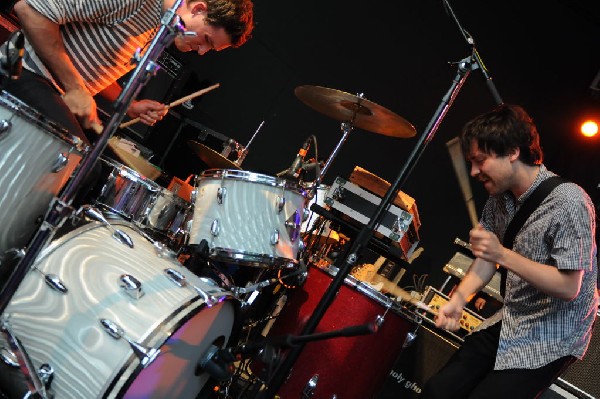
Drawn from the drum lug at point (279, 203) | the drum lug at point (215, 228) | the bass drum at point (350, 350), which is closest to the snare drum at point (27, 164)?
the drum lug at point (215, 228)

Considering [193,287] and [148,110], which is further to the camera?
[148,110]

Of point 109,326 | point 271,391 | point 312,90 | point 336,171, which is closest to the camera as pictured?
point 109,326

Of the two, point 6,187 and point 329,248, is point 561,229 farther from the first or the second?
point 329,248

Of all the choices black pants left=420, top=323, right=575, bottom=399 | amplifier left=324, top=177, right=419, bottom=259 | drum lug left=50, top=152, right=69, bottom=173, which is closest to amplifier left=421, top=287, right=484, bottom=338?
amplifier left=324, top=177, right=419, bottom=259

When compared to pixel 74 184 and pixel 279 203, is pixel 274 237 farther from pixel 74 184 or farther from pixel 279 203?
pixel 74 184

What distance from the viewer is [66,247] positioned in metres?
1.95

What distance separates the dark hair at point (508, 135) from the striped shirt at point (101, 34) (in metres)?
1.53

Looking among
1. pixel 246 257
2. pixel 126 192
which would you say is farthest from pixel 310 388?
pixel 126 192

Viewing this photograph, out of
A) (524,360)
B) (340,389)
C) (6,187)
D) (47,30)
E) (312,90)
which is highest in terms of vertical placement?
(312,90)

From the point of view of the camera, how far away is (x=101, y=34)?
2367mm

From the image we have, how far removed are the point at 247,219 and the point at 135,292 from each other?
2.73 ft

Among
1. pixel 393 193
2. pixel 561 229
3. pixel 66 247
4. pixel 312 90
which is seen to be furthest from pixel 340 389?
pixel 312 90

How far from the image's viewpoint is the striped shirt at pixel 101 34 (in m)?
2.16

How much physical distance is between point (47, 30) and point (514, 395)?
7.56ft
